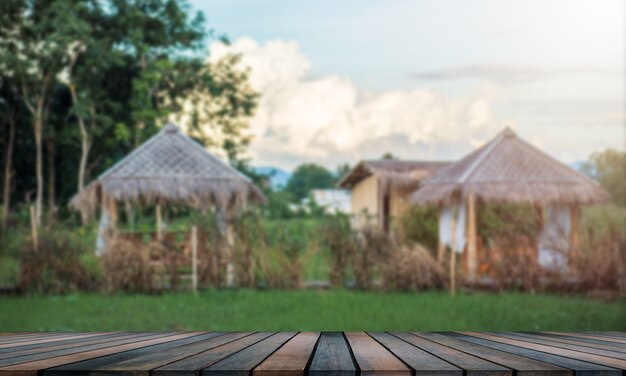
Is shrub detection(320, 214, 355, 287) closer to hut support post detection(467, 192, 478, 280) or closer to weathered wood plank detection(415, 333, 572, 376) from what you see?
hut support post detection(467, 192, 478, 280)

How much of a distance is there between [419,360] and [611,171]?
1048 inches

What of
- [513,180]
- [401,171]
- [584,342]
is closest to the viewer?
[584,342]

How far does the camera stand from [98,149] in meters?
21.8

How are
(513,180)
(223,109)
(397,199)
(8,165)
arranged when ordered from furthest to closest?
(223,109) < (8,165) < (397,199) < (513,180)

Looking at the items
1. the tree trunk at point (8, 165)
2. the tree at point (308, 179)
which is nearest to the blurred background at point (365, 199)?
the tree trunk at point (8, 165)

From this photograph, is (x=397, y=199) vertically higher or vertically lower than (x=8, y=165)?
lower

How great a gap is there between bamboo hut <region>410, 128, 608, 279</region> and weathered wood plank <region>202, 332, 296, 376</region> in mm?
9899

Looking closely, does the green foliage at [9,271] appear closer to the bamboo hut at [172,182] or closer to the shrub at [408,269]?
the bamboo hut at [172,182]

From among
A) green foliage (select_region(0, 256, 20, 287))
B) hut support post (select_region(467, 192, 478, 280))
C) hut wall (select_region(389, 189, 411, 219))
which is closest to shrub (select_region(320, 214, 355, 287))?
hut support post (select_region(467, 192, 478, 280))

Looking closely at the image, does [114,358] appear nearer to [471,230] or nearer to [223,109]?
[471,230]

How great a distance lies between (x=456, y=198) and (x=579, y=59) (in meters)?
5.00

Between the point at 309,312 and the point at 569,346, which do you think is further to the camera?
the point at 309,312

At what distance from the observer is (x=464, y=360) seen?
2.09 m

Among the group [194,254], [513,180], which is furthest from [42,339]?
[513,180]
